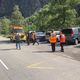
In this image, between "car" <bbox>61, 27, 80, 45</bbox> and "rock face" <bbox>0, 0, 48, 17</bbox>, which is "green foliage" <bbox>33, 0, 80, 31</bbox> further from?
"rock face" <bbox>0, 0, 48, 17</bbox>

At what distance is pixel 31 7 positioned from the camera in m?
154

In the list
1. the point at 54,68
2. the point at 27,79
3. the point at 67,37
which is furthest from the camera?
the point at 67,37

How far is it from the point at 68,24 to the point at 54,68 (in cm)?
3735

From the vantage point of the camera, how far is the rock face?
152 meters

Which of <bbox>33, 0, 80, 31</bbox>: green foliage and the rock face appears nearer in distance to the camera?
<bbox>33, 0, 80, 31</bbox>: green foliage

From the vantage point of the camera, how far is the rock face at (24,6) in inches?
5982

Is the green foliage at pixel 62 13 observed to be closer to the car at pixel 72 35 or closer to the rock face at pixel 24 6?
the car at pixel 72 35

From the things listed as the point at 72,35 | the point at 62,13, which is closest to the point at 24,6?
the point at 62,13

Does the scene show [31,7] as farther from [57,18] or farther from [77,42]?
[77,42]

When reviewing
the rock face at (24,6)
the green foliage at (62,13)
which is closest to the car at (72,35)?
the green foliage at (62,13)

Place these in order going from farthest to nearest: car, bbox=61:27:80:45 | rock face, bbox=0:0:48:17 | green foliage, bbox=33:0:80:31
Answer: rock face, bbox=0:0:48:17, green foliage, bbox=33:0:80:31, car, bbox=61:27:80:45

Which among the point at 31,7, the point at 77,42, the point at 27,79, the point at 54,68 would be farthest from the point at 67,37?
the point at 31,7

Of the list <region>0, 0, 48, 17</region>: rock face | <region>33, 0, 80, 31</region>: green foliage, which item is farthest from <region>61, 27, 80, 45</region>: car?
<region>0, 0, 48, 17</region>: rock face

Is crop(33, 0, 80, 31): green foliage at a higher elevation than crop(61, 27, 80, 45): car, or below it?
higher
